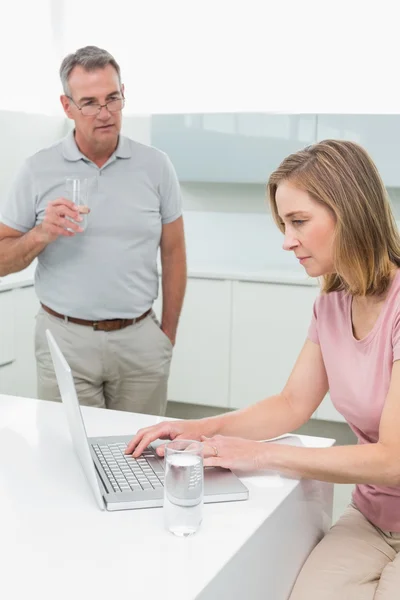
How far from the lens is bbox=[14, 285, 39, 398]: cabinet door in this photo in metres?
Result: 3.84

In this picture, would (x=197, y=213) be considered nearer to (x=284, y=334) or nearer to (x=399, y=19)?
(x=284, y=334)

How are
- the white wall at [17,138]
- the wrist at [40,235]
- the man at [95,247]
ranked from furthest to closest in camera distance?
the white wall at [17,138]
the man at [95,247]
the wrist at [40,235]

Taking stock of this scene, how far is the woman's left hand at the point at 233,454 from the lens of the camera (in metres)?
1.51

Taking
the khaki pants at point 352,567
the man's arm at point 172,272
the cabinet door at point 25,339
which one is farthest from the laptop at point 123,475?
the cabinet door at point 25,339

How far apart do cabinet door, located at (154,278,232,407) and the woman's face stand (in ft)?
7.35

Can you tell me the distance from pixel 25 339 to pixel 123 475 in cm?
252

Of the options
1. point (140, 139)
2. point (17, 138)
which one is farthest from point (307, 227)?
point (140, 139)

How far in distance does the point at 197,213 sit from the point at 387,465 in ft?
10.2

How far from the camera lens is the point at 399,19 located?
388 centimetres

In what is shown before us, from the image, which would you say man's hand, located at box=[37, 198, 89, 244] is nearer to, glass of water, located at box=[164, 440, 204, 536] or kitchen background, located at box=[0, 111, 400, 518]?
glass of water, located at box=[164, 440, 204, 536]

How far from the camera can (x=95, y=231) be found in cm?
259

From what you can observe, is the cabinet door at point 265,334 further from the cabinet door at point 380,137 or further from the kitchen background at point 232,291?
the cabinet door at point 380,137

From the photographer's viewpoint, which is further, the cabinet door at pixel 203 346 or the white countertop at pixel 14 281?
the cabinet door at pixel 203 346

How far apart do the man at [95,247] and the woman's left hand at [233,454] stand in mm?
1103
